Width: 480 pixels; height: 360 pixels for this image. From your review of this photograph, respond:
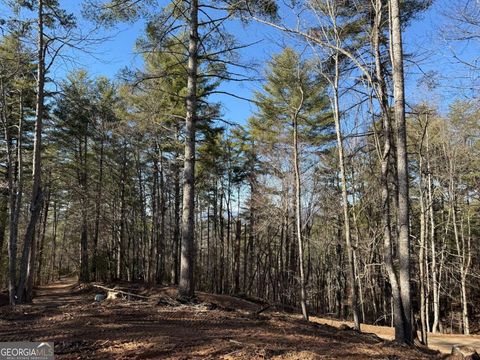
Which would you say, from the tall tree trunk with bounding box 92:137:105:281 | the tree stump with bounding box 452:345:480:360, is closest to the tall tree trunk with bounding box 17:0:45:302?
the tree stump with bounding box 452:345:480:360

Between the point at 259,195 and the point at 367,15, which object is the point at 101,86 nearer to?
the point at 259,195

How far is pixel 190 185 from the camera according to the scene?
7945mm

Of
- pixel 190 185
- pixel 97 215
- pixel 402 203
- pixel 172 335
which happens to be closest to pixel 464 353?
pixel 402 203

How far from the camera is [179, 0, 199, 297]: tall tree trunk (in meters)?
7.72

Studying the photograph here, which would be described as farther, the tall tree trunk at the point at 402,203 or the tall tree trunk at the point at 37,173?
the tall tree trunk at the point at 37,173

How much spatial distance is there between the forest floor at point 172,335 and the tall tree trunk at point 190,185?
138 cm

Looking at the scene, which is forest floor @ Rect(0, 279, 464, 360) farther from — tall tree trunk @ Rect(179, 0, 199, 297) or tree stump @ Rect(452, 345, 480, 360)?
tall tree trunk @ Rect(179, 0, 199, 297)

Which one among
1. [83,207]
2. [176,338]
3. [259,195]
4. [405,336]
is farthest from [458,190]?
[176,338]

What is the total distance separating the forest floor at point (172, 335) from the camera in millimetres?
3695

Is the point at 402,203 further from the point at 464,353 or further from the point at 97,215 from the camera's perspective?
the point at 97,215

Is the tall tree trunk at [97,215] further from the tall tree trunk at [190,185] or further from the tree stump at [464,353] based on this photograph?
the tree stump at [464,353]

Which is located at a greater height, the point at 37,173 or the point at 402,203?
the point at 37,173

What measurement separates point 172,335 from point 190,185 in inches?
157

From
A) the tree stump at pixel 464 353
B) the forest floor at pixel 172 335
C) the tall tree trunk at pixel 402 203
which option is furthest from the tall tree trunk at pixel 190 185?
the tree stump at pixel 464 353
